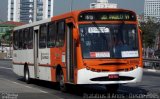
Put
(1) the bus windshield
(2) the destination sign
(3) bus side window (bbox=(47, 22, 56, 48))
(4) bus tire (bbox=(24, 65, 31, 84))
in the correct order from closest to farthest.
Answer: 1. (1) the bus windshield
2. (2) the destination sign
3. (3) bus side window (bbox=(47, 22, 56, 48))
4. (4) bus tire (bbox=(24, 65, 31, 84))

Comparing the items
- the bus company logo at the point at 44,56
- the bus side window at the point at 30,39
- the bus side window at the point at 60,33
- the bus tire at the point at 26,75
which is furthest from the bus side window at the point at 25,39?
the bus side window at the point at 60,33

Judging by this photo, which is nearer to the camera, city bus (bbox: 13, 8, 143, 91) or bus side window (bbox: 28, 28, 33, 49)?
city bus (bbox: 13, 8, 143, 91)

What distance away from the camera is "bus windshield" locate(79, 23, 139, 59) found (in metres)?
16.5

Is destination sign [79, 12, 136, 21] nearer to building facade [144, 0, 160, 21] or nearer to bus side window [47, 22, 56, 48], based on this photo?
bus side window [47, 22, 56, 48]

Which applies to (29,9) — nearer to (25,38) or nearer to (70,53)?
(25,38)

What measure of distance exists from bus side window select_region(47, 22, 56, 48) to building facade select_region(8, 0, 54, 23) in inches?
2101

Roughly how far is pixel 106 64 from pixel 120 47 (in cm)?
79

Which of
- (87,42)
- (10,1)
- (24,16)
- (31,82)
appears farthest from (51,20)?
(24,16)

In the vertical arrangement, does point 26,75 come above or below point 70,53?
below

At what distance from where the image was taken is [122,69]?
54.1 ft

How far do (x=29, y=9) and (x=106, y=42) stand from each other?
78.2 m

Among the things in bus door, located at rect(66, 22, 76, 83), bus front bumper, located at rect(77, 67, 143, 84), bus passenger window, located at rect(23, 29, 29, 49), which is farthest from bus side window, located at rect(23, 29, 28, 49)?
bus front bumper, located at rect(77, 67, 143, 84)

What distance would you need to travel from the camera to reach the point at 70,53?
17.3m

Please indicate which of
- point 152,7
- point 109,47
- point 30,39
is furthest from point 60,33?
point 152,7
